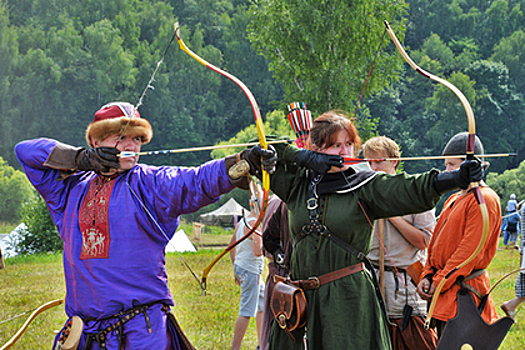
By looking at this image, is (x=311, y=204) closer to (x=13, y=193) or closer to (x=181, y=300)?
(x=181, y=300)

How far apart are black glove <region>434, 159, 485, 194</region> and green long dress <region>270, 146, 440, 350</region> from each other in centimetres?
11

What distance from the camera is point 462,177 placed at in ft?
6.58

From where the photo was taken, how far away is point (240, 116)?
37.0 meters

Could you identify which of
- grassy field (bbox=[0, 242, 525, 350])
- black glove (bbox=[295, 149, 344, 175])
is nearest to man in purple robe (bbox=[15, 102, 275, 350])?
black glove (bbox=[295, 149, 344, 175])

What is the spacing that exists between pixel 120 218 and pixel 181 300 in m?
5.36

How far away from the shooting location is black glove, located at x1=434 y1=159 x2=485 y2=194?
198 cm

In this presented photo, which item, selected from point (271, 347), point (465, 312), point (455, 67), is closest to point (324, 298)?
point (271, 347)

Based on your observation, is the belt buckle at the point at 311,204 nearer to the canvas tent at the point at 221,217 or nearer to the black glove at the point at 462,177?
the black glove at the point at 462,177

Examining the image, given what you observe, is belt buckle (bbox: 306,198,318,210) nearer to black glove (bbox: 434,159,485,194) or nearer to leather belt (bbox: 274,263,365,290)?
leather belt (bbox: 274,263,365,290)

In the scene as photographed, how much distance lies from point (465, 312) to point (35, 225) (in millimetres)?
11999

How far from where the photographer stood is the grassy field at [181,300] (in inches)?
204

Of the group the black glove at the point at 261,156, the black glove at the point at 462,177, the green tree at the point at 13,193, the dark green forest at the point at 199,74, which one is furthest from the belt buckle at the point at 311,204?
the green tree at the point at 13,193

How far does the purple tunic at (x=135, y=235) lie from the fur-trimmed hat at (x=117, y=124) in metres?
0.17

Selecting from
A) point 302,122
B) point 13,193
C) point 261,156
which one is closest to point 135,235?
point 261,156
